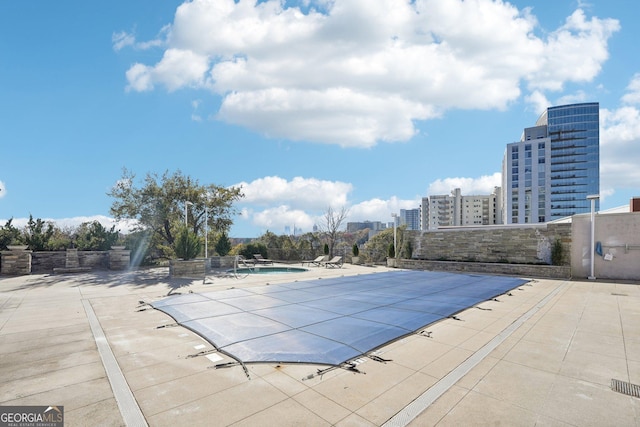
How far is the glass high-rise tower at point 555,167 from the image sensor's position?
84062mm

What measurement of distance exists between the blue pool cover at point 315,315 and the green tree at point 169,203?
485 inches

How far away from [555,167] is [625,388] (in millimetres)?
107085

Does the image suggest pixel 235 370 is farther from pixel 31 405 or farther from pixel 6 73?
pixel 6 73

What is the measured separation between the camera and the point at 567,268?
13.6m

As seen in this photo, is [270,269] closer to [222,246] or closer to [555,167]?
[222,246]

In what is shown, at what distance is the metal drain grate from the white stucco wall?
12527mm

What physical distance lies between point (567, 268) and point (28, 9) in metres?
21.0

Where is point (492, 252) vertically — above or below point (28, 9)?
below

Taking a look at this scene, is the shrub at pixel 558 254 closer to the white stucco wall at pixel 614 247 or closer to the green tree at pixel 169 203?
the white stucco wall at pixel 614 247

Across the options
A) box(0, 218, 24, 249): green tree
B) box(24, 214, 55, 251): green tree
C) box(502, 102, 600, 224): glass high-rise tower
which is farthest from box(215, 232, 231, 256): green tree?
box(502, 102, 600, 224): glass high-rise tower

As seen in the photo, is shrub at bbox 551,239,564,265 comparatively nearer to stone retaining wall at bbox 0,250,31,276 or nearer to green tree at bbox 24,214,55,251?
stone retaining wall at bbox 0,250,31,276

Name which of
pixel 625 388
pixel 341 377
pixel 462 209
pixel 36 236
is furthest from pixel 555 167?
pixel 36 236

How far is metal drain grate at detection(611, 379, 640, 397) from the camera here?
3.47 metres

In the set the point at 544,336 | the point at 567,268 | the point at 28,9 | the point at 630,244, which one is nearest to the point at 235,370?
the point at 544,336
